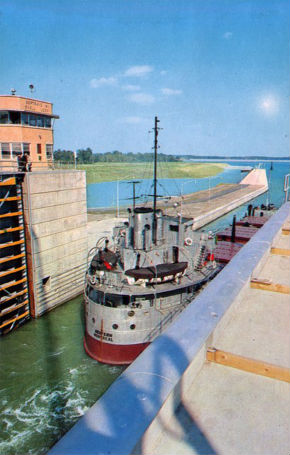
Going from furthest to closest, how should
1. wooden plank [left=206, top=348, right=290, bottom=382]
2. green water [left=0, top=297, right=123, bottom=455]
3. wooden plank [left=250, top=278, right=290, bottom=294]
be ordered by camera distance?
green water [left=0, top=297, right=123, bottom=455] → wooden plank [left=250, top=278, right=290, bottom=294] → wooden plank [left=206, top=348, right=290, bottom=382]

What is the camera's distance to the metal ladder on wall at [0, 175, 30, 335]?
21.7 m

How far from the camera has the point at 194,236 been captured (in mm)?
23250

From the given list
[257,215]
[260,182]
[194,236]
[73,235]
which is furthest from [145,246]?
[260,182]

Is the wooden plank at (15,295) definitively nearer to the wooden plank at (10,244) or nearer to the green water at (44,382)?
the green water at (44,382)

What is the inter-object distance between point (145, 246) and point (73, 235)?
27.2 feet

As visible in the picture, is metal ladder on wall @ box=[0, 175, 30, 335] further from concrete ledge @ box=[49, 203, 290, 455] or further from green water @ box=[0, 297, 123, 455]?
concrete ledge @ box=[49, 203, 290, 455]

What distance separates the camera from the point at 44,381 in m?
18.0

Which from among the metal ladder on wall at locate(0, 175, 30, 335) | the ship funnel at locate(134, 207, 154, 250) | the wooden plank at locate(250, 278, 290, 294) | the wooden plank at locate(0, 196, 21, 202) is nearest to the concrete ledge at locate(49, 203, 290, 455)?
the wooden plank at locate(250, 278, 290, 294)

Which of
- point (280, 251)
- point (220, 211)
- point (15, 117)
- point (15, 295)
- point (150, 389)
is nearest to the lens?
point (150, 389)

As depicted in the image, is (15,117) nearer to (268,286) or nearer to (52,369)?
(52,369)

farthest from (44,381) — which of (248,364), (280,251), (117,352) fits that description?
(248,364)

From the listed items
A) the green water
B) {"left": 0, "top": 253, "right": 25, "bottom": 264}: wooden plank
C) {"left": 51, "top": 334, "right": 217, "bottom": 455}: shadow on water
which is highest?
{"left": 51, "top": 334, "right": 217, "bottom": 455}: shadow on water

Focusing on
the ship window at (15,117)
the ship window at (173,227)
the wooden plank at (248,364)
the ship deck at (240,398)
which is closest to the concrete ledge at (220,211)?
the ship window at (173,227)

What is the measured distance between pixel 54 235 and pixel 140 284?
8.99 meters
